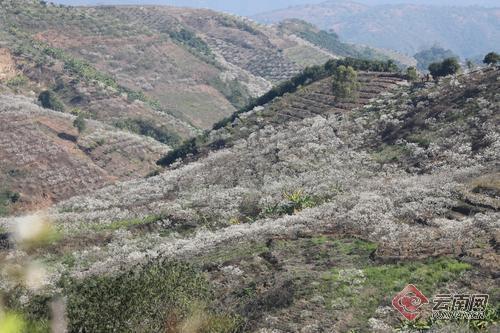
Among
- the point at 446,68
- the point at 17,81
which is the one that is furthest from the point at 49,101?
the point at 446,68

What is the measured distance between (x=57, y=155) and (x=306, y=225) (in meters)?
69.6

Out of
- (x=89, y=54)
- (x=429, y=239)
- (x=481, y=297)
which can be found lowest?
(x=89, y=54)

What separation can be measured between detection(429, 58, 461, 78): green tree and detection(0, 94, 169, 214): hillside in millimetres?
54086

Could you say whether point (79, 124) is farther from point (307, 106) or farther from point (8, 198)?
point (307, 106)

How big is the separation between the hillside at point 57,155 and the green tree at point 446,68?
54.1 metres

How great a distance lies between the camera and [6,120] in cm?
10644

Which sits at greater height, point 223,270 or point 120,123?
point 223,270

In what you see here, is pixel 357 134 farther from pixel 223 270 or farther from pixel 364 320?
pixel 364 320

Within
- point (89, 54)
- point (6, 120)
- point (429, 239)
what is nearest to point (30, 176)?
point (6, 120)

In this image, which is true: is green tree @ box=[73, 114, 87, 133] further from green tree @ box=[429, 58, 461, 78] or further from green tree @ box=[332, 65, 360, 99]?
green tree @ box=[429, 58, 461, 78]

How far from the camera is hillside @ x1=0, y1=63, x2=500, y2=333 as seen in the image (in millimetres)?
26797

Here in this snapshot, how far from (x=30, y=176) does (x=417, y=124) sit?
62.7 m

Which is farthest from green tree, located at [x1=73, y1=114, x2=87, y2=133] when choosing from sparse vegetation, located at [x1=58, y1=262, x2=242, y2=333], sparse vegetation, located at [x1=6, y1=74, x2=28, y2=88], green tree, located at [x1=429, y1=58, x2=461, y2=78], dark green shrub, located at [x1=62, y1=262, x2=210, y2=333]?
dark green shrub, located at [x1=62, y1=262, x2=210, y2=333]

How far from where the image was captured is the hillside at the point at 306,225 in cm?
2680
